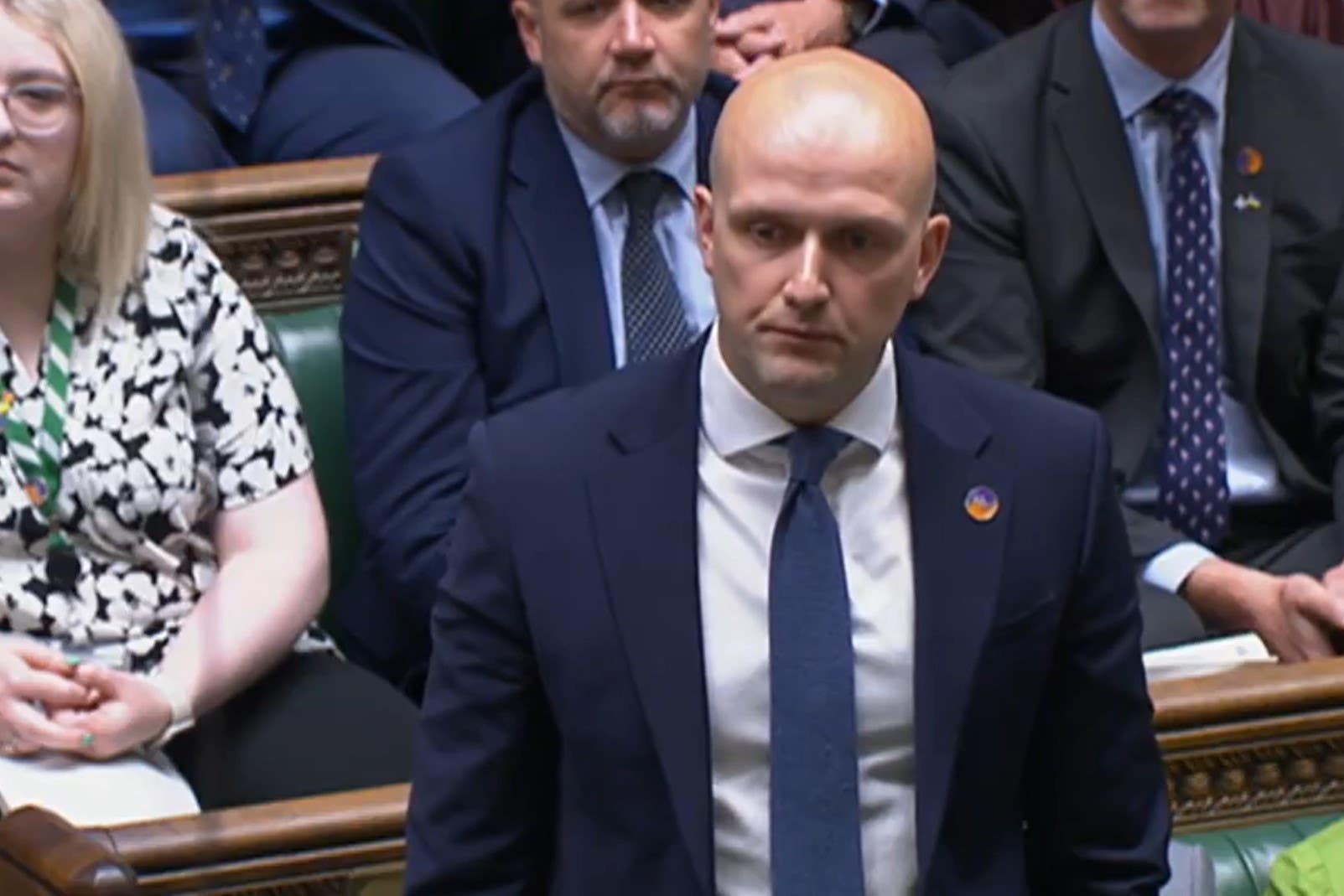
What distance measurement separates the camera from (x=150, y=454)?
78.4 inches

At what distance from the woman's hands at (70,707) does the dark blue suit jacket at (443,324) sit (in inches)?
11.1

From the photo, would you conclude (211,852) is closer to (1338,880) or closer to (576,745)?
(576,745)

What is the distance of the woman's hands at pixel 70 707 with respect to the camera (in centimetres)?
189

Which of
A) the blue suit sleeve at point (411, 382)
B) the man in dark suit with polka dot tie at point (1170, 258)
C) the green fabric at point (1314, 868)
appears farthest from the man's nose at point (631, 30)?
the green fabric at point (1314, 868)

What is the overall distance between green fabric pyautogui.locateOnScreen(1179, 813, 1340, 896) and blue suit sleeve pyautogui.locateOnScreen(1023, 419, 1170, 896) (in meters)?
0.57

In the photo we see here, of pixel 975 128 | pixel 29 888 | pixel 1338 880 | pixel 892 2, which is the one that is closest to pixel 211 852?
pixel 29 888

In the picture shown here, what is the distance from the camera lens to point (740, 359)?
135 cm

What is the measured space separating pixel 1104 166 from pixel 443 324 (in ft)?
1.79

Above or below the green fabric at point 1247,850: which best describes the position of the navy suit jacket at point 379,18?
above

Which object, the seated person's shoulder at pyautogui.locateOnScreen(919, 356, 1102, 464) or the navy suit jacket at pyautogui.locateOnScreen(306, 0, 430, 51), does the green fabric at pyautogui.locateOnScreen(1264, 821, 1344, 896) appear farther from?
the navy suit jacket at pyautogui.locateOnScreen(306, 0, 430, 51)

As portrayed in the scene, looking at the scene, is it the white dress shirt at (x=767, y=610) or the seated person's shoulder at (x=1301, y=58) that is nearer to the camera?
the white dress shirt at (x=767, y=610)

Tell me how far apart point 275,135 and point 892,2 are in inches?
22.4

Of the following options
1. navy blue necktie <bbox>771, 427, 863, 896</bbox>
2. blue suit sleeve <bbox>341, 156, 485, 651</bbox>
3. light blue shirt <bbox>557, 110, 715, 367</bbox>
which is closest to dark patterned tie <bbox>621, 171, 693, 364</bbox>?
light blue shirt <bbox>557, 110, 715, 367</bbox>

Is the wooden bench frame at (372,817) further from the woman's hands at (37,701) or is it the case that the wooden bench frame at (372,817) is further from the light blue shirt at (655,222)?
the light blue shirt at (655,222)
